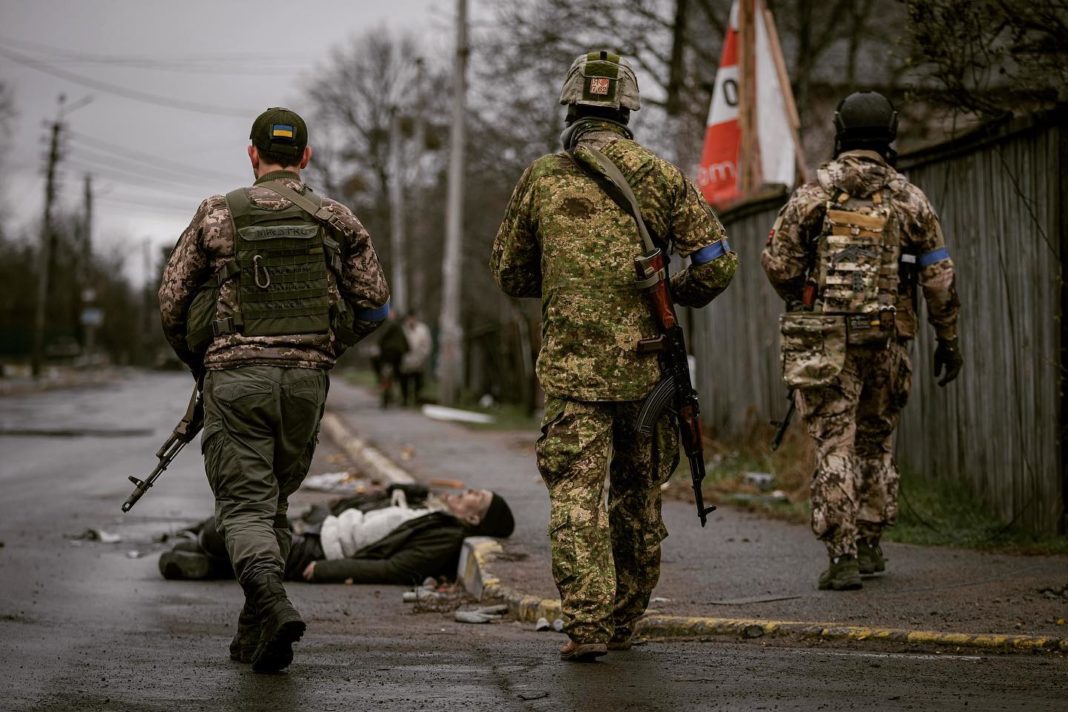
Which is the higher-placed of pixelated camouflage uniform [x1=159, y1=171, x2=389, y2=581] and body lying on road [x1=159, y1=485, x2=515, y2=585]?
pixelated camouflage uniform [x1=159, y1=171, x2=389, y2=581]

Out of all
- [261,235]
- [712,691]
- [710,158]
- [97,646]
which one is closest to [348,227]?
[261,235]

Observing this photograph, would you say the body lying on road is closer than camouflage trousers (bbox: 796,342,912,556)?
No

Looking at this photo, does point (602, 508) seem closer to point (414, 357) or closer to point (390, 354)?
point (390, 354)

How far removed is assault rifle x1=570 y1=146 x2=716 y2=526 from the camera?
4.87m

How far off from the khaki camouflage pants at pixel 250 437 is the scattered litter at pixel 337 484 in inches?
249

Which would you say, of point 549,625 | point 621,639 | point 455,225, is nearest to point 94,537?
point 549,625

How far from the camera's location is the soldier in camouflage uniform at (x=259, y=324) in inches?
196

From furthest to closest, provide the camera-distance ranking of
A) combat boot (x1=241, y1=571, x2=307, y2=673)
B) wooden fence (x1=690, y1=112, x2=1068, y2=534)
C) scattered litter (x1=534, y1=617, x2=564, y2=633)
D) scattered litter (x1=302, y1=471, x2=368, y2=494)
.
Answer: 1. scattered litter (x1=302, y1=471, x2=368, y2=494)
2. wooden fence (x1=690, y1=112, x2=1068, y2=534)
3. scattered litter (x1=534, y1=617, x2=564, y2=633)
4. combat boot (x1=241, y1=571, x2=307, y2=673)

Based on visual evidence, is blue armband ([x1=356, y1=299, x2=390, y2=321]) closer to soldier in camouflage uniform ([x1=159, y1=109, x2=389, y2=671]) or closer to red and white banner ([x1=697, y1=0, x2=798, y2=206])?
soldier in camouflage uniform ([x1=159, y1=109, x2=389, y2=671])

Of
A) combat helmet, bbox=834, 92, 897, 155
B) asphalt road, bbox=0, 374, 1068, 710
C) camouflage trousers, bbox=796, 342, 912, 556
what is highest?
combat helmet, bbox=834, 92, 897, 155

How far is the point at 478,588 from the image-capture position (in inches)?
274

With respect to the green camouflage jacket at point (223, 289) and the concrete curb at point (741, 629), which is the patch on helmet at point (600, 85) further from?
the concrete curb at point (741, 629)

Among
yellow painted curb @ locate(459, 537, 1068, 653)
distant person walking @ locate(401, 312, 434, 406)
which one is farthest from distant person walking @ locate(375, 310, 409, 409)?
yellow painted curb @ locate(459, 537, 1068, 653)

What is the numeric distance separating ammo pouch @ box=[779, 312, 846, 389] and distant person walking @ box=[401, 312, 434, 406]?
19132 mm
